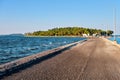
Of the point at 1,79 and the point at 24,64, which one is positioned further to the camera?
the point at 24,64

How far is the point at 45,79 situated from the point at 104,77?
3.16m

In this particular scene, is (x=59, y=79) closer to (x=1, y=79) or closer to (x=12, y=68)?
(x=1, y=79)

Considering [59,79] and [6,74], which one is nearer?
[59,79]

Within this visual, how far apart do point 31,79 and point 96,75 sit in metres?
3.71

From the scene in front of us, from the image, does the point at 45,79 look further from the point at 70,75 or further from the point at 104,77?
the point at 104,77

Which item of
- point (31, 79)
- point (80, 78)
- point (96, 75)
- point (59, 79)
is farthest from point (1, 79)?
point (96, 75)

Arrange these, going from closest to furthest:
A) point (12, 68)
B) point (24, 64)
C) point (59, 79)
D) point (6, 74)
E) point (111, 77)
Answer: point (59, 79)
point (111, 77)
point (6, 74)
point (12, 68)
point (24, 64)

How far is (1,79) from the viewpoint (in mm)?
13344

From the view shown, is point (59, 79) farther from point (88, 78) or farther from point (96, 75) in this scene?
point (96, 75)

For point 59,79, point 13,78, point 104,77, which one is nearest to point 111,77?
point 104,77

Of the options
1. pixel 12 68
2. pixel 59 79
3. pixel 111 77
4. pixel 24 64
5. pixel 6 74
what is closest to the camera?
pixel 59 79

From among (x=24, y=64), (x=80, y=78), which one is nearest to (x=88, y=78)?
(x=80, y=78)

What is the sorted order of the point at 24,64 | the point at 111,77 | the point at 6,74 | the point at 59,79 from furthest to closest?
the point at 24,64 → the point at 6,74 → the point at 111,77 → the point at 59,79

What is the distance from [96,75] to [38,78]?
3.31 m
